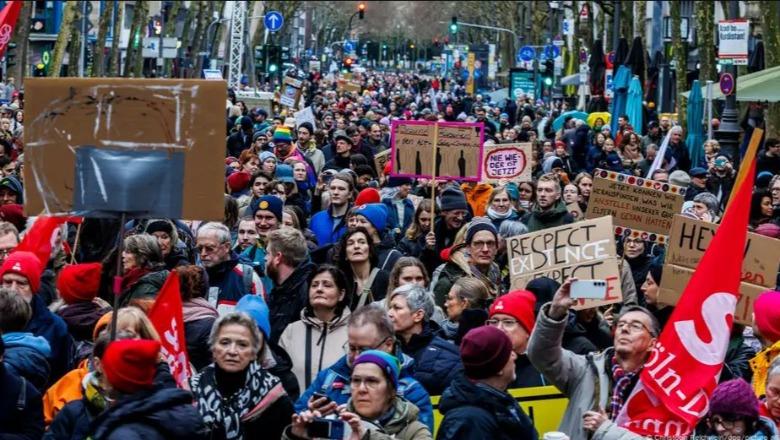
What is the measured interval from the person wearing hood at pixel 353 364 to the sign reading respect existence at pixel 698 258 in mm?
2296

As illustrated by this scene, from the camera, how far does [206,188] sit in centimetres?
710

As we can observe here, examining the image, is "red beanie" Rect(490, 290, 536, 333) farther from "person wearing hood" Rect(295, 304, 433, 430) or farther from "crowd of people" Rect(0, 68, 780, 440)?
"person wearing hood" Rect(295, 304, 433, 430)

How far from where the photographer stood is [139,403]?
19.1ft

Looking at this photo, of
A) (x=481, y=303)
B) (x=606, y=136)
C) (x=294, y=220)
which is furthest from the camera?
(x=606, y=136)

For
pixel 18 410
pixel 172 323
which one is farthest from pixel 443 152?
pixel 18 410

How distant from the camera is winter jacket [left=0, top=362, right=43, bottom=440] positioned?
6.65m

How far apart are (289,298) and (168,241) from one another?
3.89 feet

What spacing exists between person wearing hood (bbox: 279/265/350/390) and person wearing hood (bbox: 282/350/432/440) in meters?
1.71

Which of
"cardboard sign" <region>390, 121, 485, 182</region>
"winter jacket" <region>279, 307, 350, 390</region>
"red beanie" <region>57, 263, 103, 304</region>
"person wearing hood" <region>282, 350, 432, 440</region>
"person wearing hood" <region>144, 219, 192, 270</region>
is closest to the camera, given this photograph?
"person wearing hood" <region>282, 350, 432, 440</region>

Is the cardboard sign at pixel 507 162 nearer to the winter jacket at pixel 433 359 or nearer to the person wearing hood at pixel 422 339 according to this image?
the person wearing hood at pixel 422 339

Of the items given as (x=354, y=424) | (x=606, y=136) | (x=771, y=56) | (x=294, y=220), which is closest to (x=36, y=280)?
(x=354, y=424)

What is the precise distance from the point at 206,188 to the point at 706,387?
2.11 m

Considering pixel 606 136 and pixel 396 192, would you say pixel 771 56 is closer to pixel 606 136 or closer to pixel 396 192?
pixel 606 136

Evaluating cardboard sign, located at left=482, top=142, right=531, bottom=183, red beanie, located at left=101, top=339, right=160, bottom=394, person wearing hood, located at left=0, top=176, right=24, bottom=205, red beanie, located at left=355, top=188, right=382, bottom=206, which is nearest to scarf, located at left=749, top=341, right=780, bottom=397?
red beanie, located at left=101, top=339, right=160, bottom=394
